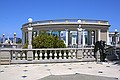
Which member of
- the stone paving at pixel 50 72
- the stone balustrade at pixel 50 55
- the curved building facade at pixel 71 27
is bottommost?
the stone paving at pixel 50 72

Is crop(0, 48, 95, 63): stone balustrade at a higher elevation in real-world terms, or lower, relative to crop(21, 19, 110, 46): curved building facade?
lower

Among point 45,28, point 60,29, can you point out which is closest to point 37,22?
point 45,28

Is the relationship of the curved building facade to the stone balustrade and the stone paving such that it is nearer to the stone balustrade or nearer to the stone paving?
the stone balustrade

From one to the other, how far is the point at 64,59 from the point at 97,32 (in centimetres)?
3269

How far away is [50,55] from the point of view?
37.8ft

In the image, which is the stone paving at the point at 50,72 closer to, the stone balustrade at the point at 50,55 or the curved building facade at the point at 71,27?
the stone balustrade at the point at 50,55

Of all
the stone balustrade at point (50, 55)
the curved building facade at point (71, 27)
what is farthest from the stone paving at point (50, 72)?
the curved building facade at point (71, 27)

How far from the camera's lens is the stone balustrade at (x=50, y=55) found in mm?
11297

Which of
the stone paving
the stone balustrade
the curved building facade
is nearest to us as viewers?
the stone paving

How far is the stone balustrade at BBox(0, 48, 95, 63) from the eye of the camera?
1130cm

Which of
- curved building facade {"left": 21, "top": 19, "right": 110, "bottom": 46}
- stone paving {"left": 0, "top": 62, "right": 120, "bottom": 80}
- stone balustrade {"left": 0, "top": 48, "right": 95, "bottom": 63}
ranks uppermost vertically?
curved building facade {"left": 21, "top": 19, "right": 110, "bottom": 46}

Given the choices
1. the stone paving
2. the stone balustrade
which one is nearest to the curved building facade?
the stone balustrade

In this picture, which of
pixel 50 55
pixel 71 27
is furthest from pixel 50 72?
pixel 71 27

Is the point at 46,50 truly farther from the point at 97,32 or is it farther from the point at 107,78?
the point at 97,32
